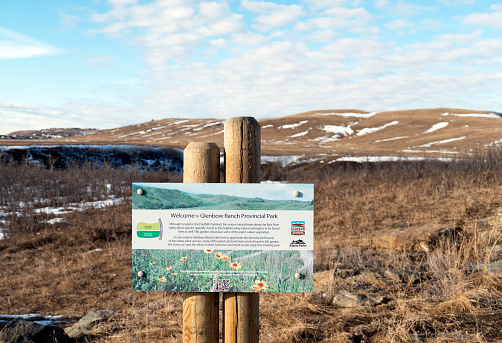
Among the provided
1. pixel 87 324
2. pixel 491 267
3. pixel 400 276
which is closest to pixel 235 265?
pixel 87 324

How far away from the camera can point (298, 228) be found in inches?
94.1

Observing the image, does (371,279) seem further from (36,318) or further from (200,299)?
(36,318)

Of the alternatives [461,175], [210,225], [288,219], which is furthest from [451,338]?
[461,175]

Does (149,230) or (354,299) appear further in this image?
(354,299)

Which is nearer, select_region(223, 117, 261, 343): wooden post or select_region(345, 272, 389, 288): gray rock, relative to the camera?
select_region(223, 117, 261, 343): wooden post

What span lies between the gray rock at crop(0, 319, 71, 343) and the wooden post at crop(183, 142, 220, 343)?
61.0 inches

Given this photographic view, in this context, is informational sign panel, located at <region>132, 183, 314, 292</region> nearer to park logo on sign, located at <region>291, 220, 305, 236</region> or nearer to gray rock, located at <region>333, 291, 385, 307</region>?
park logo on sign, located at <region>291, 220, 305, 236</region>

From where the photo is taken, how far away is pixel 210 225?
7.93 feet

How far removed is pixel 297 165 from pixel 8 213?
15.8 metres

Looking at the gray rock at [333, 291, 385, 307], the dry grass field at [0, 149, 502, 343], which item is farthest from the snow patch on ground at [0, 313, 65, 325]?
the gray rock at [333, 291, 385, 307]

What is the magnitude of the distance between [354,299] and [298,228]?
221 centimetres

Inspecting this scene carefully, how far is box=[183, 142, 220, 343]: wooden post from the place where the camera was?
8.33 feet

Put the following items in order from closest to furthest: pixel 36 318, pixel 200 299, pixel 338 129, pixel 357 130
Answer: pixel 200 299, pixel 36 318, pixel 357 130, pixel 338 129

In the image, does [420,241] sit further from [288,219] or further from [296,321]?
[288,219]
